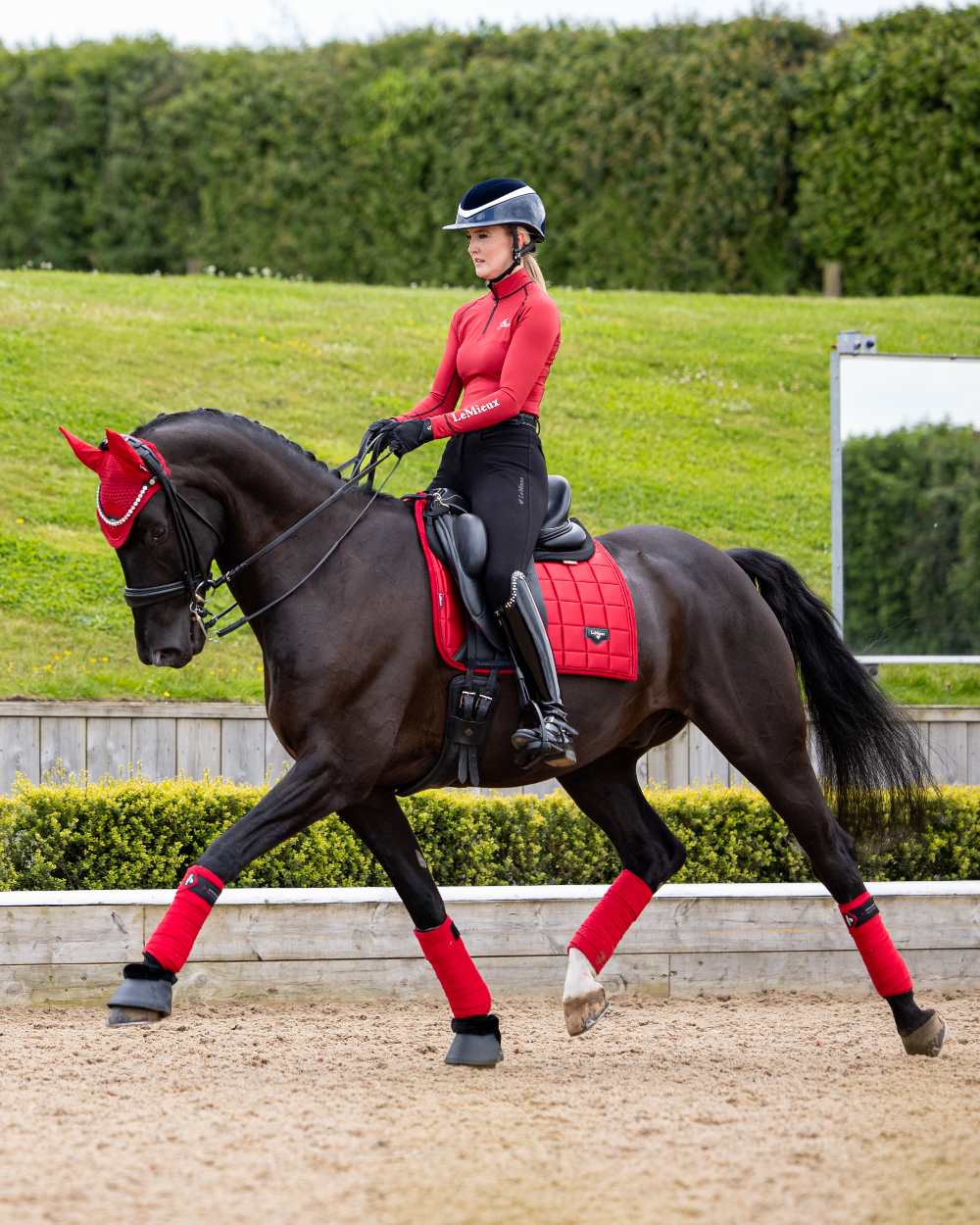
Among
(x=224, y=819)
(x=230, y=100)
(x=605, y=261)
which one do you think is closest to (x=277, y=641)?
(x=224, y=819)

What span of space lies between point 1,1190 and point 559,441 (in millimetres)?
10362

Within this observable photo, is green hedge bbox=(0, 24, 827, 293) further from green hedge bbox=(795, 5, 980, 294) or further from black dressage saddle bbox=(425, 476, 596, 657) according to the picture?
black dressage saddle bbox=(425, 476, 596, 657)

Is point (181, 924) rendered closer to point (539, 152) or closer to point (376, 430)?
point (376, 430)

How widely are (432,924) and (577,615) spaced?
1149mm

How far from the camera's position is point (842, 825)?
624 cm

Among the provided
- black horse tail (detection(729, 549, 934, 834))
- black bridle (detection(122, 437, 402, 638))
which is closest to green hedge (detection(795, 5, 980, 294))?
black horse tail (detection(729, 549, 934, 834))

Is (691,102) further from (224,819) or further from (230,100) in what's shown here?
(224,819)

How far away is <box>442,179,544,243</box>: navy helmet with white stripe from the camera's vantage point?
17.7ft

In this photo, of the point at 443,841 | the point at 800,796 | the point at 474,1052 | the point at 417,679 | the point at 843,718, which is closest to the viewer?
the point at 417,679

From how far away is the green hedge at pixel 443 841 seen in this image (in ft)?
23.0

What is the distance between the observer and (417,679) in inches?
203

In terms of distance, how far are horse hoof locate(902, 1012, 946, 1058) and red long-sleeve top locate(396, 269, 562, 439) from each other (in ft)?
8.28

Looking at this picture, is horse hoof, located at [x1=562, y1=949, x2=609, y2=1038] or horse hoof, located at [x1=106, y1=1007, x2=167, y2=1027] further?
horse hoof, located at [x1=562, y1=949, x2=609, y2=1038]

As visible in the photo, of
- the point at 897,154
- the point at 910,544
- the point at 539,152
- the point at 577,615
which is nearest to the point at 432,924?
the point at 577,615
